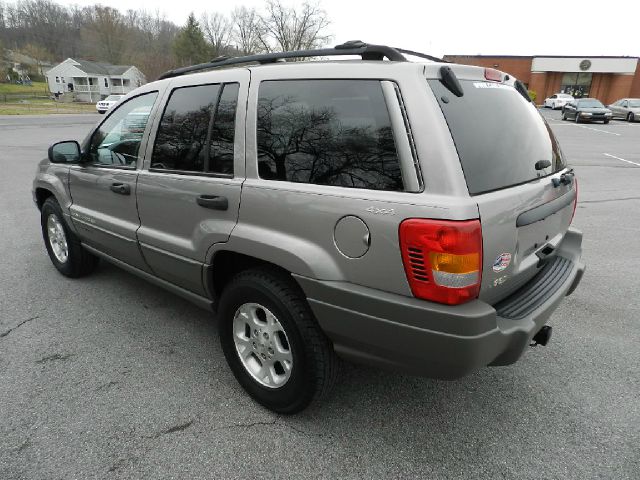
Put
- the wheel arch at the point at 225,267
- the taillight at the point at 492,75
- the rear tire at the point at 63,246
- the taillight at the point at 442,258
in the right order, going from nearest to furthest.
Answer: the taillight at the point at 442,258 → the taillight at the point at 492,75 → the wheel arch at the point at 225,267 → the rear tire at the point at 63,246

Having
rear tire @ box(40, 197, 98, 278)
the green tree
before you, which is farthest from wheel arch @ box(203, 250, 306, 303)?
the green tree

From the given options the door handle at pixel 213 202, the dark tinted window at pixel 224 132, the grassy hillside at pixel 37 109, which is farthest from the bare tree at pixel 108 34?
the door handle at pixel 213 202

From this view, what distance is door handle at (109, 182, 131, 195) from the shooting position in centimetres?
312

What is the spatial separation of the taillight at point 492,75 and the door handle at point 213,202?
156 cm

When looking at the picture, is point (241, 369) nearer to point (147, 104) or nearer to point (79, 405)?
point (79, 405)

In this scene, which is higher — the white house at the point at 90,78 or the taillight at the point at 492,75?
the white house at the point at 90,78

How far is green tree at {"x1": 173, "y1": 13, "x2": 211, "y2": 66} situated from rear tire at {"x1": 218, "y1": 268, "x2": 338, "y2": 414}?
69470 mm

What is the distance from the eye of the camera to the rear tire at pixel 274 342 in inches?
87.7

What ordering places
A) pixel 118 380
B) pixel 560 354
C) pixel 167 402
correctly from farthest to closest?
pixel 560 354 → pixel 118 380 → pixel 167 402

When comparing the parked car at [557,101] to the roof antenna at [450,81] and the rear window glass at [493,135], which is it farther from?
the roof antenna at [450,81]

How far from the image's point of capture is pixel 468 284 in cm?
184

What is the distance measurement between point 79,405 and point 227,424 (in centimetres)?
90

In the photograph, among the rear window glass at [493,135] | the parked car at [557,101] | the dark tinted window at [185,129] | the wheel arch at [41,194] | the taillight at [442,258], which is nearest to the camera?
the taillight at [442,258]

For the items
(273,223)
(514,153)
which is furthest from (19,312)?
(514,153)
